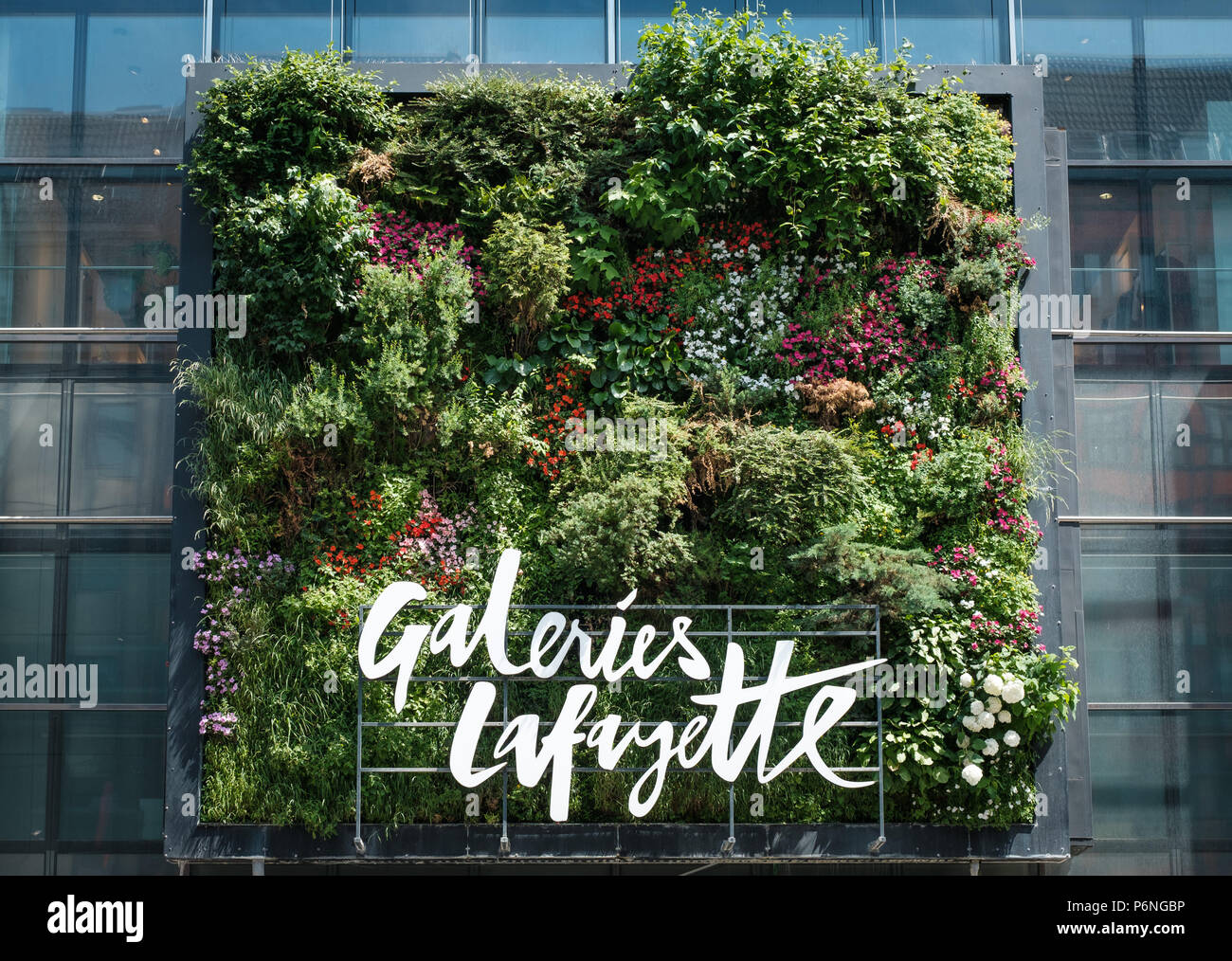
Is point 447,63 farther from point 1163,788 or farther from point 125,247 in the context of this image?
point 1163,788

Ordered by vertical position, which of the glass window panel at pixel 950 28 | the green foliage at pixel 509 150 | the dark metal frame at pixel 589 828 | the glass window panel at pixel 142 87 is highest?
the glass window panel at pixel 950 28

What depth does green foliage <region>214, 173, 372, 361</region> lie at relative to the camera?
11852 mm

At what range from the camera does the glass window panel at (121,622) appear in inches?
516

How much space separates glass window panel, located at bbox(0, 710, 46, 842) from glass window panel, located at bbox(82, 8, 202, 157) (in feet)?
23.5

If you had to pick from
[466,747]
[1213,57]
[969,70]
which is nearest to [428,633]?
[466,747]

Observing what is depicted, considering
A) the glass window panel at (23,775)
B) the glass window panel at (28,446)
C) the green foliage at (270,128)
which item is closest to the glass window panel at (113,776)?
the glass window panel at (23,775)

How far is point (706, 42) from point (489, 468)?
542 centimetres

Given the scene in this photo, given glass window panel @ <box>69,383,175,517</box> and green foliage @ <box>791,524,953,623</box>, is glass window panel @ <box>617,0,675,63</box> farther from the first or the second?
glass window panel @ <box>69,383,175,517</box>

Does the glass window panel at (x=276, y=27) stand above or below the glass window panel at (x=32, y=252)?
above

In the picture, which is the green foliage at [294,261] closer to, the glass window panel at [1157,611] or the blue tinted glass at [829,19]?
Result: the blue tinted glass at [829,19]

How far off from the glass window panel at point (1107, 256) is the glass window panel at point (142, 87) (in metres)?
11.6

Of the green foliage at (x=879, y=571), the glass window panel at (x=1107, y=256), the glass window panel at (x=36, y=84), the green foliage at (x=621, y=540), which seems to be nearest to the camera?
the green foliage at (x=879, y=571)

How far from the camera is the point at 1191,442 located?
1373cm

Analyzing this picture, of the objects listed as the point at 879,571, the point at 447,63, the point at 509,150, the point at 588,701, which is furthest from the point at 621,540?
the point at 447,63
